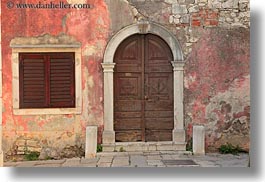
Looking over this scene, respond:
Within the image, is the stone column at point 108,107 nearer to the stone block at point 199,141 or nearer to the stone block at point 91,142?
the stone block at point 91,142

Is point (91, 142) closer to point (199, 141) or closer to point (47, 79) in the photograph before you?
point (47, 79)

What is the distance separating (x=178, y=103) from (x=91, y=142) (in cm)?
96

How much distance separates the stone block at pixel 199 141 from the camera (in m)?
4.08

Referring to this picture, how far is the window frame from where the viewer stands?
3.98 m

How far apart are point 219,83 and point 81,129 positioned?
1.45 meters

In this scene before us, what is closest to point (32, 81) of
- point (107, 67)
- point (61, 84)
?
point (61, 84)

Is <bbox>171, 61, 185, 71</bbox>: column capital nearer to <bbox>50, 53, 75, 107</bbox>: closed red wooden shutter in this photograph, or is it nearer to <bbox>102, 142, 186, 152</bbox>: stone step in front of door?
<bbox>102, 142, 186, 152</bbox>: stone step in front of door

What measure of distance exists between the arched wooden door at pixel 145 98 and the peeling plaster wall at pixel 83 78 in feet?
0.70

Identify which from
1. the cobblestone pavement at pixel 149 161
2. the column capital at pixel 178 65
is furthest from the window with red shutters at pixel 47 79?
the column capital at pixel 178 65

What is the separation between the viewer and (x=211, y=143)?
13.3 feet

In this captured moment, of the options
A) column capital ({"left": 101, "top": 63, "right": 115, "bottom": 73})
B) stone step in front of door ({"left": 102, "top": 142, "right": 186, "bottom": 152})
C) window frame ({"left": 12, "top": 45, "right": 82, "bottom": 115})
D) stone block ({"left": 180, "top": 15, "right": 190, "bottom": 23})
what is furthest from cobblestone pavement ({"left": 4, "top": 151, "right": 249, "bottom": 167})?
stone block ({"left": 180, "top": 15, "right": 190, "bottom": 23})

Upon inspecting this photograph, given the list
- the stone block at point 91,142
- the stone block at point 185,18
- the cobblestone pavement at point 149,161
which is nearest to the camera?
the cobblestone pavement at point 149,161

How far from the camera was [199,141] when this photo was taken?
409 centimetres

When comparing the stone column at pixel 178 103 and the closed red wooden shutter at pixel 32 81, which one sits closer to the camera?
the closed red wooden shutter at pixel 32 81
